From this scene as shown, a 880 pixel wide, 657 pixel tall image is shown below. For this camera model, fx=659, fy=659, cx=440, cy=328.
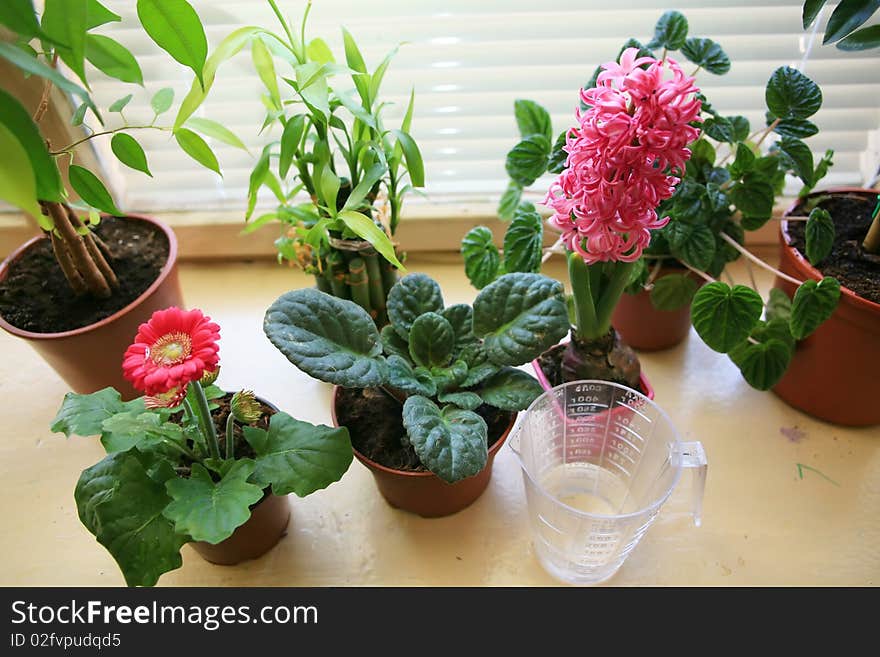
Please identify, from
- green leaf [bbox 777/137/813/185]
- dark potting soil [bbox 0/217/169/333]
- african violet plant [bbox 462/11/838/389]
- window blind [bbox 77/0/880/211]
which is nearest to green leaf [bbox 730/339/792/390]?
african violet plant [bbox 462/11/838/389]

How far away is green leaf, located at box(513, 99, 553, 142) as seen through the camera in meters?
0.94

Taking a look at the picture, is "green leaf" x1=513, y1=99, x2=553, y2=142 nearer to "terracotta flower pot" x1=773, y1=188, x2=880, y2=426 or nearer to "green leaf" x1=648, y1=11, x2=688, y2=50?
"green leaf" x1=648, y1=11, x2=688, y2=50

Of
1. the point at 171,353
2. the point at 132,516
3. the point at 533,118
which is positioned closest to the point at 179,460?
the point at 132,516

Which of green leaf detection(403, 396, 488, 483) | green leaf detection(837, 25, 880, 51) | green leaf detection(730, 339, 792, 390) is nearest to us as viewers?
green leaf detection(403, 396, 488, 483)

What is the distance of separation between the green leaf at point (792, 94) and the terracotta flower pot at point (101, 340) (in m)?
0.87

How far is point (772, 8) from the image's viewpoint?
1.02 metres

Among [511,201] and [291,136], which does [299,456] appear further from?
[511,201]

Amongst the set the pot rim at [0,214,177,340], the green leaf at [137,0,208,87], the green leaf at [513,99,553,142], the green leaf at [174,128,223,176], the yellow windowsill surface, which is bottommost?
the yellow windowsill surface

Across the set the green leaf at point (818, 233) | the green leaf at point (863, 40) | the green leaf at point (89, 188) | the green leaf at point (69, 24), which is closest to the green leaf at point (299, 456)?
the green leaf at point (89, 188)

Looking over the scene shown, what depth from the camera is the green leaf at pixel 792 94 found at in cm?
85

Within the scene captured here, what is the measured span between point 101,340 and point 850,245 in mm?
1067

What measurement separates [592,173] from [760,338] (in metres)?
0.43

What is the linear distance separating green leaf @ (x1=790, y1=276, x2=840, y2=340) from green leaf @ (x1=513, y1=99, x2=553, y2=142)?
393 millimetres
